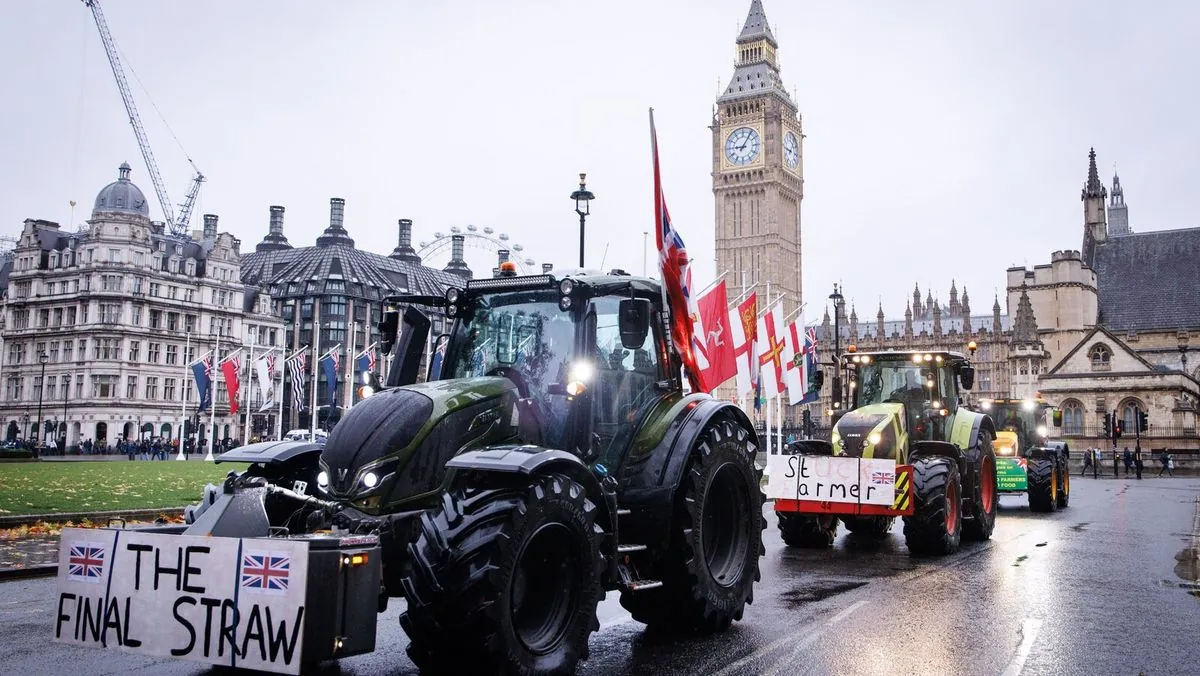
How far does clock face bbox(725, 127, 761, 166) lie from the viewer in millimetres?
126688

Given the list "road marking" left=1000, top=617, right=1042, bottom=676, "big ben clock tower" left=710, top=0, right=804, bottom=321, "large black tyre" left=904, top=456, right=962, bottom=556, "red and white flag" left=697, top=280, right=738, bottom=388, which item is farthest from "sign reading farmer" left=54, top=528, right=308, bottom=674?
"big ben clock tower" left=710, top=0, right=804, bottom=321

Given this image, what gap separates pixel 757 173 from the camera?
4970 inches

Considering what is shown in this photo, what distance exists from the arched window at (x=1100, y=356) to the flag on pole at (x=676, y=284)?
5906 centimetres

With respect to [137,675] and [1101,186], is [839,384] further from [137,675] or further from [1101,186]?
[1101,186]

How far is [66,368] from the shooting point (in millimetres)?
73875

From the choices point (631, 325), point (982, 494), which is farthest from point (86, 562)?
point (982, 494)

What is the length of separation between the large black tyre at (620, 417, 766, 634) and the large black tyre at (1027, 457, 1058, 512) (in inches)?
653

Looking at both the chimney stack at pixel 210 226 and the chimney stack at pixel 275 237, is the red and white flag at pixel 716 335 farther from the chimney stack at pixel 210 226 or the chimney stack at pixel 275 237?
the chimney stack at pixel 275 237

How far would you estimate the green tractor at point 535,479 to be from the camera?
568 centimetres

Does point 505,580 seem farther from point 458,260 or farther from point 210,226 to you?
point 458,260

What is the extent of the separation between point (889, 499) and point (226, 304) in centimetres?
7780

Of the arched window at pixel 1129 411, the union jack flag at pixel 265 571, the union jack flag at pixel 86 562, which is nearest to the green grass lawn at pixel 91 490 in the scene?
the union jack flag at pixel 86 562

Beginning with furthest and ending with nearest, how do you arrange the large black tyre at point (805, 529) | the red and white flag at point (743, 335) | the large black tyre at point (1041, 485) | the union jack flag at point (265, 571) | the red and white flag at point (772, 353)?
the red and white flag at point (772, 353) → the red and white flag at point (743, 335) → the large black tyre at point (1041, 485) → the large black tyre at point (805, 529) → the union jack flag at point (265, 571)

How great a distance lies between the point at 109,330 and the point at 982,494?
237 ft
